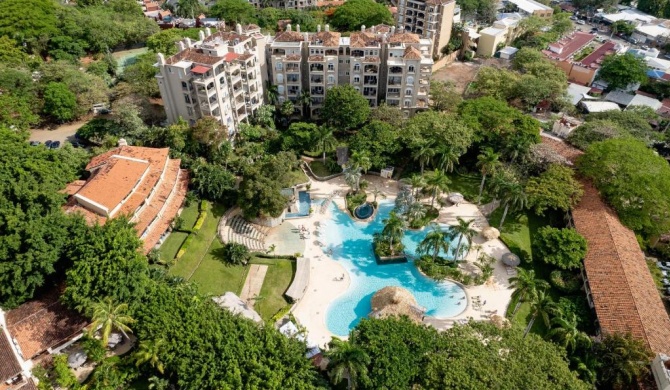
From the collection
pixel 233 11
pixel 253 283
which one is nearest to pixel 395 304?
pixel 253 283

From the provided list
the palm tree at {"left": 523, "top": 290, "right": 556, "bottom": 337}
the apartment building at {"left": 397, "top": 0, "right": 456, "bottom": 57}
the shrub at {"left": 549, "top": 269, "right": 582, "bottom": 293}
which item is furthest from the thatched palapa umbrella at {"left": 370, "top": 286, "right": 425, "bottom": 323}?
the apartment building at {"left": 397, "top": 0, "right": 456, "bottom": 57}

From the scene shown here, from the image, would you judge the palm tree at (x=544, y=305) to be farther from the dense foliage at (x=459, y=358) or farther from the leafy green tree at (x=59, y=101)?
the leafy green tree at (x=59, y=101)

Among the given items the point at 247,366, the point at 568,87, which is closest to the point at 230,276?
the point at 247,366

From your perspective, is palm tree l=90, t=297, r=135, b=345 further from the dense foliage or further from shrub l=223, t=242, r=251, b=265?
the dense foliage

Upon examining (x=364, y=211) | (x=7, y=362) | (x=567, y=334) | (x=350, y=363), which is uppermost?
(x=350, y=363)

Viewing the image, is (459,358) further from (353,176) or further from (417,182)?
(353,176)

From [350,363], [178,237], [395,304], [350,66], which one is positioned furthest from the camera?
[350,66]
